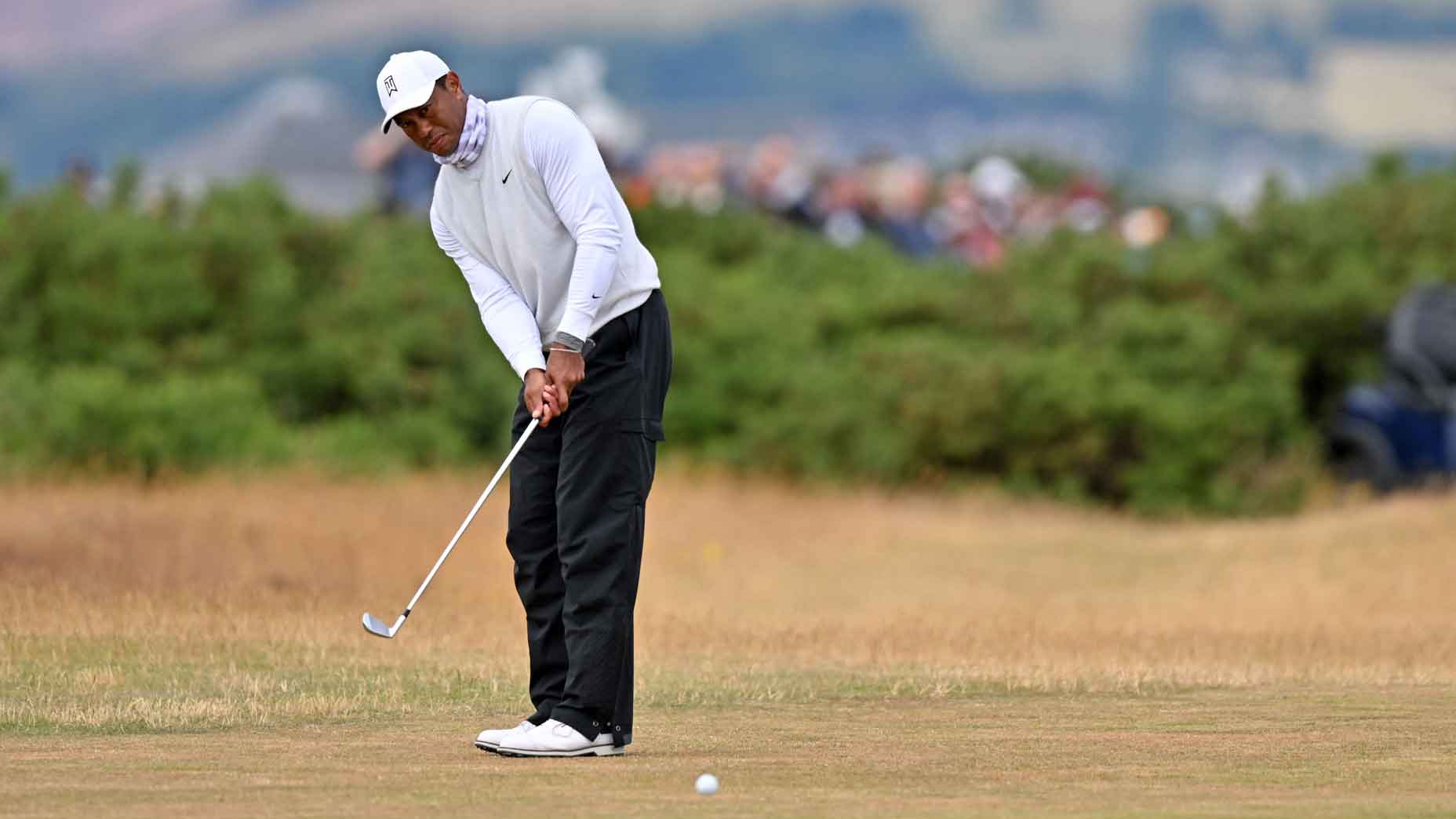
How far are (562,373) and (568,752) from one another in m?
1.28

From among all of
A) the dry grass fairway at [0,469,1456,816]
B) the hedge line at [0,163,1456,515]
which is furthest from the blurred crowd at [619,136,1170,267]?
the dry grass fairway at [0,469,1456,816]

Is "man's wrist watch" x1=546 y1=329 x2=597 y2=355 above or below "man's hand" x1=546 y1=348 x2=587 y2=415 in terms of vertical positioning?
above

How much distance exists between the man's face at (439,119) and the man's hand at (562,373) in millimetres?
805

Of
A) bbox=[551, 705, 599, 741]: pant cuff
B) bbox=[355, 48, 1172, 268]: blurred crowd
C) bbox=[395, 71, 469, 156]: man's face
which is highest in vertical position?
bbox=[355, 48, 1172, 268]: blurred crowd

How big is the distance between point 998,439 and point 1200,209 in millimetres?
15758

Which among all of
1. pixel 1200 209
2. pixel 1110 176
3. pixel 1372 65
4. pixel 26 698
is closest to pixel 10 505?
pixel 26 698

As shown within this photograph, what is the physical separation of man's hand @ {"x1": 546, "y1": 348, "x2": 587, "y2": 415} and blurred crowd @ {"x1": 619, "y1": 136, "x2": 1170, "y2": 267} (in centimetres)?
3425

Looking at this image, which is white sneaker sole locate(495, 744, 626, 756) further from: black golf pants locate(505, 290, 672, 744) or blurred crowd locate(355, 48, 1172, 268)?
blurred crowd locate(355, 48, 1172, 268)

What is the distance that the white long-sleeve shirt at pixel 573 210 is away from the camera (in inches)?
295

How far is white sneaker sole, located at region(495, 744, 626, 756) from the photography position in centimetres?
748

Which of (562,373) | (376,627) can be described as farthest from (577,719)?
(562,373)

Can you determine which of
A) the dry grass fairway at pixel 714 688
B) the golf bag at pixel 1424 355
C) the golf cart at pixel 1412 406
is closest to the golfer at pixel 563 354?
the dry grass fairway at pixel 714 688

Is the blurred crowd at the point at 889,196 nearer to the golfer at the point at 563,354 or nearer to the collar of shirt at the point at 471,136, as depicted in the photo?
the golfer at the point at 563,354

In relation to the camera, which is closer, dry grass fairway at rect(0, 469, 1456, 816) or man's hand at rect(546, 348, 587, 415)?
dry grass fairway at rect(0, 469, 1456, 816)
